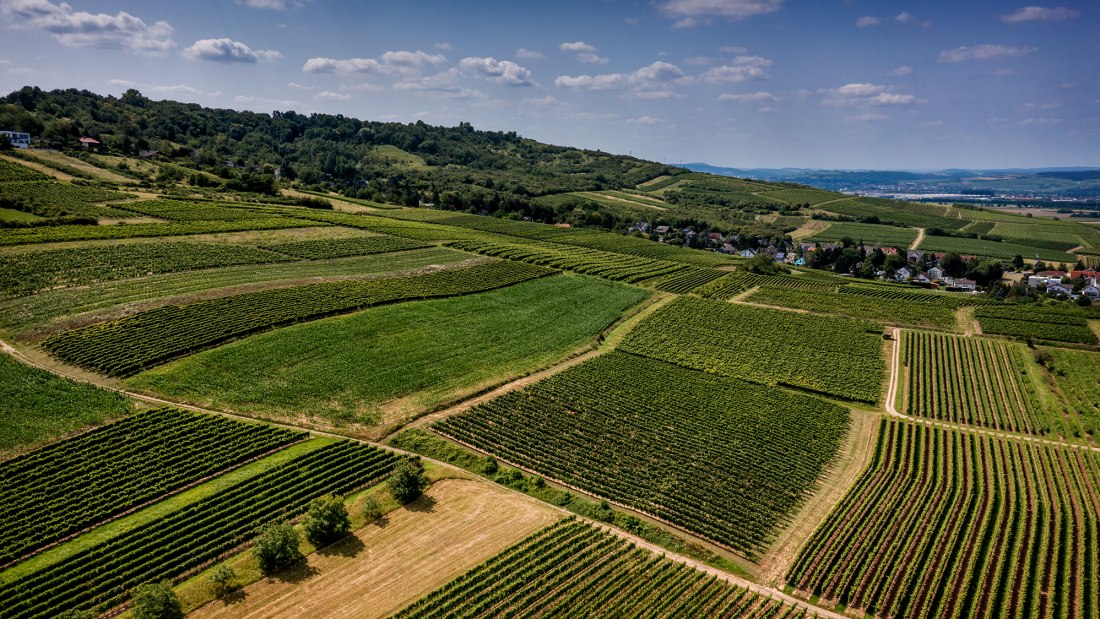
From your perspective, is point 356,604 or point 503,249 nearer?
point 356,604

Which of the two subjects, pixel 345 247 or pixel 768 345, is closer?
pixel 768 345

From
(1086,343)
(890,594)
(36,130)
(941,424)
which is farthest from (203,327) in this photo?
(36,130)

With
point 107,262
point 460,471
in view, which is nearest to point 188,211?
point 107,262

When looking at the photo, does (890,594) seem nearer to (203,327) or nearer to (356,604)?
(356,604)

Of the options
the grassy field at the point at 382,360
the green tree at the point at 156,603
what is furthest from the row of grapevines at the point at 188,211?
the green tree at the point at 156,603

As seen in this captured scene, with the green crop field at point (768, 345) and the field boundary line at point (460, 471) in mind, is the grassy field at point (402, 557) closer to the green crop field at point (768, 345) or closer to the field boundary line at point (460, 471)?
the field boundary line at point (460, 471)

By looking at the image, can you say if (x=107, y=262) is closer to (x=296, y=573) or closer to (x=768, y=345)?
(x=296, y=573)

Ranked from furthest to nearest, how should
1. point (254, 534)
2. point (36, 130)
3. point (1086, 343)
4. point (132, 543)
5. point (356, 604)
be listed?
1. point (36, 130)
2. point (1086, 343)
3. point (254, 534)
4. point (132, 543)
5. point (356, 604)

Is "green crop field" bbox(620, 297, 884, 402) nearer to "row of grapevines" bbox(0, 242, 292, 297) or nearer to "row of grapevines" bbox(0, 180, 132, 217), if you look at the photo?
"row of grapevines" bbox(0, 242, 292, 297)

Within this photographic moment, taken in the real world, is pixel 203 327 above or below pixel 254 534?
above
